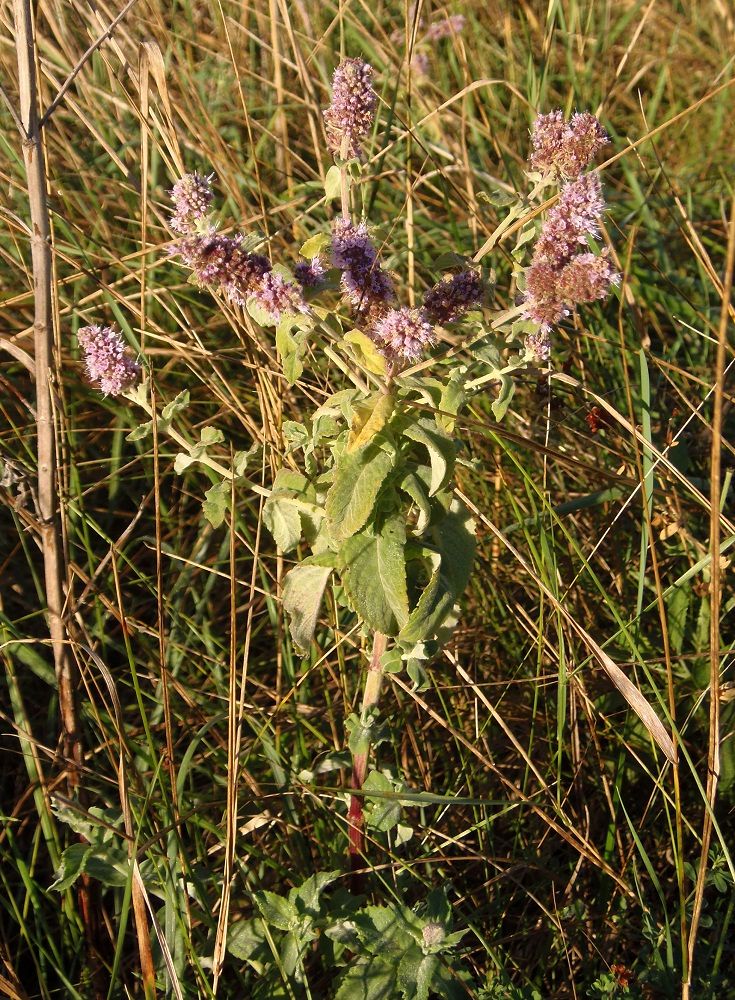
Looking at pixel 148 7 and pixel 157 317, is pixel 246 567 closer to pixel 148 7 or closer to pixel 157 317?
pixel 157 317

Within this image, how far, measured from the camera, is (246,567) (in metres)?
2.45

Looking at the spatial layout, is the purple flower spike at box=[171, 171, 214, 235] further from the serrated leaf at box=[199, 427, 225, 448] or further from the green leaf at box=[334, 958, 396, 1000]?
the green leaf at box=[334, 958, 396, 1000]

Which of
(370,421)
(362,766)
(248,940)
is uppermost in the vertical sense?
(370,421)

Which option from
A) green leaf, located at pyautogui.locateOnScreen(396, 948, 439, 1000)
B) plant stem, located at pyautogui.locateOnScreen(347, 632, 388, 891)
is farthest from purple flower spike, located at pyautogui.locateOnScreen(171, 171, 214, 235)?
green leaf, located at pyautogui.locateOnScreen(396, 948, 439, 1000)

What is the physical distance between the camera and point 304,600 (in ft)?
5.59

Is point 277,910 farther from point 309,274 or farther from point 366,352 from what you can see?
point 309,274

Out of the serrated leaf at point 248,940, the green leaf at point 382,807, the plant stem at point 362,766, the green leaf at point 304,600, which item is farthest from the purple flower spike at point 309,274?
the serrated leaf at point 248,940

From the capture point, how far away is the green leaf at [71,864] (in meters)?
1.70

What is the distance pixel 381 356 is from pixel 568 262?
1.14 feet

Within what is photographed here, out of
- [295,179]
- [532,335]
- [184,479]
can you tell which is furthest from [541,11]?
[532,335]

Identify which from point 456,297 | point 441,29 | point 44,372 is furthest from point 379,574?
point 441,29

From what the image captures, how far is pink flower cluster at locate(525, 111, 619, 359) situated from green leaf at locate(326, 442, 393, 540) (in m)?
0.34

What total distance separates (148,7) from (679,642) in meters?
2.76

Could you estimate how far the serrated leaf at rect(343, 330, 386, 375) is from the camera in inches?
56.9
